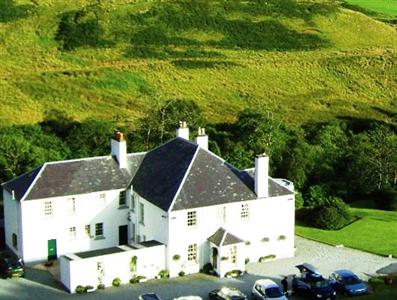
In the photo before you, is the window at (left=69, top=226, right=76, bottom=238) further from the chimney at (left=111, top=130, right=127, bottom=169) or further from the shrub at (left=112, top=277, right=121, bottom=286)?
the shrub at (left=112, top=277, right=121, bottom=286)

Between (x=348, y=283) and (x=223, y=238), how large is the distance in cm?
743

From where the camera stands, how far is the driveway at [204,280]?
43416 millimetres

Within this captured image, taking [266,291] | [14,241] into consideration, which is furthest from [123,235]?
[266,291]

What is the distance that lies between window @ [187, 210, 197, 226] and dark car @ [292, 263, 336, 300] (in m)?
6.63

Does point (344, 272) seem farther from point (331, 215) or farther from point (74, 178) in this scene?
point (74, 178)

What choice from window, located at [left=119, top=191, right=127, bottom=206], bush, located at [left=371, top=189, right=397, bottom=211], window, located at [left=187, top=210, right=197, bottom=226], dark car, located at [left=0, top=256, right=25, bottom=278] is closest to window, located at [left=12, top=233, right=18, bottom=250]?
dark car, located at [left=0, top=256, right=25, bottom=278]

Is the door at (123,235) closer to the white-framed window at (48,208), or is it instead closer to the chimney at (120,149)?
the chimney at (120,149)

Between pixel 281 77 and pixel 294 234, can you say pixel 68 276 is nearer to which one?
pixel 294 234

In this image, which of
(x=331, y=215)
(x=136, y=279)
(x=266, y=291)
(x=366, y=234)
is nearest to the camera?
(x=266, y=291)

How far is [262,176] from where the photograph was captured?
47.8m

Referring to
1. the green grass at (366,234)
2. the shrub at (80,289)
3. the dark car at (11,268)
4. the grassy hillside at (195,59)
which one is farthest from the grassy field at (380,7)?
the shrub at (80,289)

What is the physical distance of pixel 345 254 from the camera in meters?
50.3

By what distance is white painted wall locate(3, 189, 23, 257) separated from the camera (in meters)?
48.7

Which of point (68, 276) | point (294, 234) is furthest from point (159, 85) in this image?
point (68, 276)
